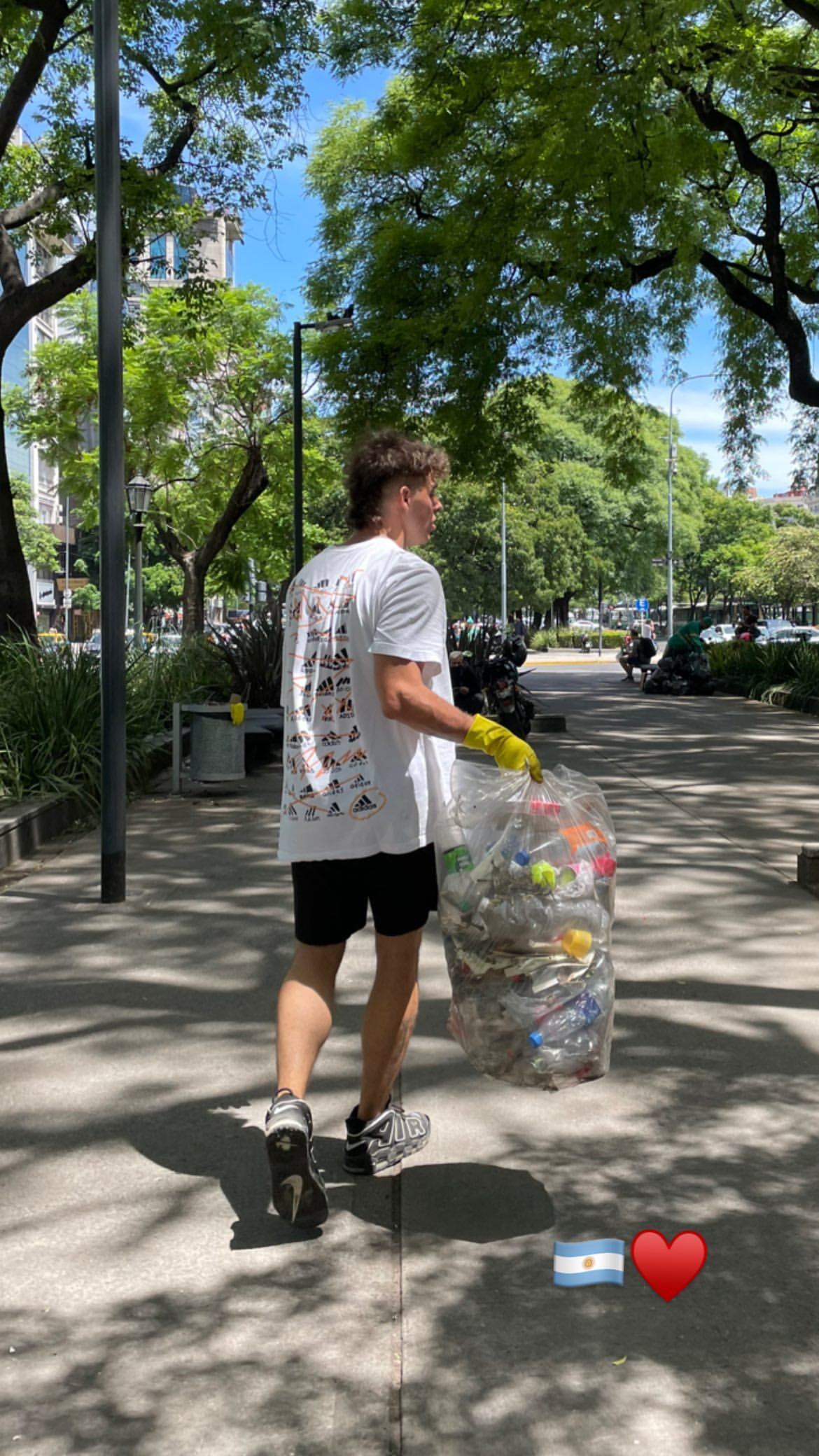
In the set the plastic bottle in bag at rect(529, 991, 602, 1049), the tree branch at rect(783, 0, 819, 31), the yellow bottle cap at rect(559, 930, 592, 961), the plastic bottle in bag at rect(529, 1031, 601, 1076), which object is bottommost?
the plastic bottle in bag at rect(529, 1031, 601, 1076)

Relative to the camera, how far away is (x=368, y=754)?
3.57 meters

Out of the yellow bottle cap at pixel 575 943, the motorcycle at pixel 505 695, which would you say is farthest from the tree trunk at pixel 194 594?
the yellow bottle cap at pixel 575 943

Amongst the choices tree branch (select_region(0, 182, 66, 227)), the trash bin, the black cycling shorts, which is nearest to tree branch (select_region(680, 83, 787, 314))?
tree branch (select_region(0, 182, 66, 227))

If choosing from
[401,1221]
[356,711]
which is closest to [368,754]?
[356,711]

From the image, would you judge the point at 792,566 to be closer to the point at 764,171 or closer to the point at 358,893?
the point at 764,171

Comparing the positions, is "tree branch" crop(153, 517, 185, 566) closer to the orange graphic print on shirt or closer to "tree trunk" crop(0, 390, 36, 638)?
"tree trunk" crop(0, 390, 36, 638)

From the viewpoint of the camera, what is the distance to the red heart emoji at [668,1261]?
3141 millimetres

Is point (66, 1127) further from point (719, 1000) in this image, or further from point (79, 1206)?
point (719, 1000)

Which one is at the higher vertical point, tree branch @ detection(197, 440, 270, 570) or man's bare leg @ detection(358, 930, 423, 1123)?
tree branch @ detection(197, 440, 270, 570)

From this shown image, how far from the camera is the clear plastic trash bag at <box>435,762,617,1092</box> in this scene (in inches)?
139

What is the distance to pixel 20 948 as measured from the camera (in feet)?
21.1

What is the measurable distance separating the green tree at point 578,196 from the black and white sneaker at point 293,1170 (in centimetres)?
1064

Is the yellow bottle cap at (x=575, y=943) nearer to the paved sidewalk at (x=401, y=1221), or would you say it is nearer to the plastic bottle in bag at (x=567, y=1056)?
the plastic bottle in bag at (x=567, y=1056)

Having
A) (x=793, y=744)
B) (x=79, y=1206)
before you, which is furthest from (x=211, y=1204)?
(x=793, y=744)
